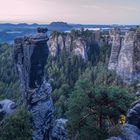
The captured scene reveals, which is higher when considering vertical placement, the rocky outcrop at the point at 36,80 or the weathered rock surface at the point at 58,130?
the rocky outcrop at the point at 36,80

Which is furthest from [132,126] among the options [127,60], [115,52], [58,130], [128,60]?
[115,52]

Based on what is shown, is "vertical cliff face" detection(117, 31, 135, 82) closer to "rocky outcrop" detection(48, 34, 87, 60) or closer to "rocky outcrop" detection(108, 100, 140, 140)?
"rocky outcrop" detection(48, 34, 87, 60)

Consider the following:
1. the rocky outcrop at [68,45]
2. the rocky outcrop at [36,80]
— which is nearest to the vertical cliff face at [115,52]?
the rocky outcrop at [68,45]

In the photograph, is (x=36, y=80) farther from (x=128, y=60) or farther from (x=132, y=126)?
(x=128, y=60)

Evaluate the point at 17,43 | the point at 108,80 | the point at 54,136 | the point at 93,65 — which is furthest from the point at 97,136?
the point at 93,65

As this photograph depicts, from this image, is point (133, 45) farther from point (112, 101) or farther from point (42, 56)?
point (112, 101)

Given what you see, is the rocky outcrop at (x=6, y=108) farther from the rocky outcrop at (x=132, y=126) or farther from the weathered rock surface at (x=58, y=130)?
the rocky outcrop at (x=132, y=126)

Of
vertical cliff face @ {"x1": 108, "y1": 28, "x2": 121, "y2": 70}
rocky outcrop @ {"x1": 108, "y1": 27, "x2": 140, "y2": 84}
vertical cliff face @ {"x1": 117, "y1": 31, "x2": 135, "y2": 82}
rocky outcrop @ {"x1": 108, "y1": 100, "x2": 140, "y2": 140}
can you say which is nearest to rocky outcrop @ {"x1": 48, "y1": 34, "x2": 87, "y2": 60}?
vertical cliff face @ {"x1": 108, "y1": 28, "x2": 121, "y2": 70}
